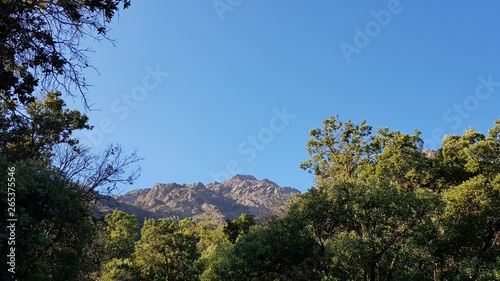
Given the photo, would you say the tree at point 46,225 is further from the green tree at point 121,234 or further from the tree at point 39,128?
the green tree at point 121,234

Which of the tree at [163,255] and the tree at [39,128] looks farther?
the tree at [163,255]

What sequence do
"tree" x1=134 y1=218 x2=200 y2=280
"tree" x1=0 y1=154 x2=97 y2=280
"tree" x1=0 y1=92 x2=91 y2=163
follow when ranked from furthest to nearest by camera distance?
"tree" x1=134 y1=218 x2=200 y2=280 < "tree" x1=0 y1=92 x2=91 y2=163 < "tree" x1=0 y1=154 x2=97 y2=280

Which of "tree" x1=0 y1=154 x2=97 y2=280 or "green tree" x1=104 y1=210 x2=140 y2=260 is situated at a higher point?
"green tree" x1=104 y1=210 x2=140 y2=260

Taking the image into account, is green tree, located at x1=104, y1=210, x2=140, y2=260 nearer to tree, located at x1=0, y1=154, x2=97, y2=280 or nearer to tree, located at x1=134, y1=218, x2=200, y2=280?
tree, located at x1=134, y1=218, x2=200, y2=280

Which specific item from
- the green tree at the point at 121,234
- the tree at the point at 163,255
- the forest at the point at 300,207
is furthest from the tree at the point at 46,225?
the tree at the point at 163,255

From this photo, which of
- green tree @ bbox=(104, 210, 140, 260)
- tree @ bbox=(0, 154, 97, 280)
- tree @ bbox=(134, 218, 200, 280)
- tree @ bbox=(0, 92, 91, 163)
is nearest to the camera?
tree @ bbox=(0, 154, 97, 280)

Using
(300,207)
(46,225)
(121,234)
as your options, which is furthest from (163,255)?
(46,225)

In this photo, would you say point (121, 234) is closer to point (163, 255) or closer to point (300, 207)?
point (163, 255)

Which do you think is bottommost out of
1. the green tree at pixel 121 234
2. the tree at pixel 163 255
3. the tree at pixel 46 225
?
the tree at pixel 46 225

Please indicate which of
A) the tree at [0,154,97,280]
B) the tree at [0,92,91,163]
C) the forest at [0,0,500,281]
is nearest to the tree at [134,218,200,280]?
the forest at [0,0,500,281]

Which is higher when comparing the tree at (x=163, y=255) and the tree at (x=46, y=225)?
the tree at (x=163, y=255)

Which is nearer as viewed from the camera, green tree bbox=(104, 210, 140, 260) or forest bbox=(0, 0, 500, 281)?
forest bbox=(0, 0, 500, 281)

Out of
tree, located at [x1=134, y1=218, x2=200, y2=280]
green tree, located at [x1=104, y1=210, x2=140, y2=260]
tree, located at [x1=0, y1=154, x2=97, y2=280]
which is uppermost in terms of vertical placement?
green tree, located at [x1=104, y1=210, x2=140, y2=260]

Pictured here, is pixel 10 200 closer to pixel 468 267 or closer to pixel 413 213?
pixel 413 213
